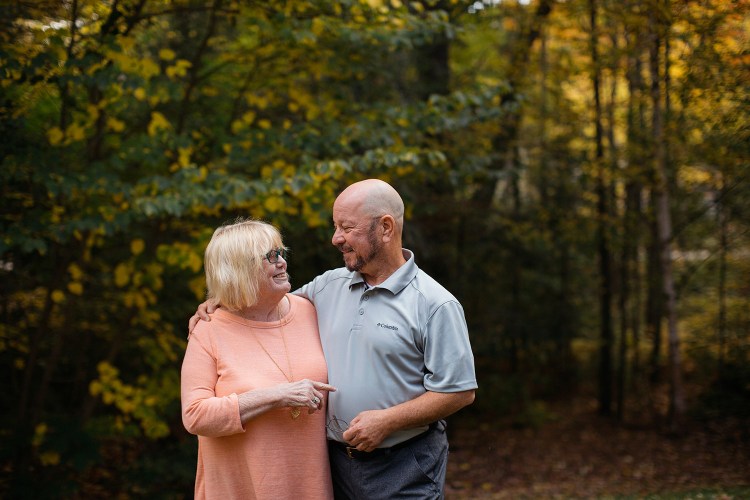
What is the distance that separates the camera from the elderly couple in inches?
100

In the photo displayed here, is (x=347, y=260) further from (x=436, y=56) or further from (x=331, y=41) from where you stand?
(x=436, y=56)

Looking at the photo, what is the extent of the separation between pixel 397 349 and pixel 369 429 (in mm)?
307

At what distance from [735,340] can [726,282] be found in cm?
131

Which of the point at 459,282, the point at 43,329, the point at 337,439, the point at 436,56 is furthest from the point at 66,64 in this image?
the point at 459,282

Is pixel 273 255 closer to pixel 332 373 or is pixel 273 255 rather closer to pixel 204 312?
pixel 204 312

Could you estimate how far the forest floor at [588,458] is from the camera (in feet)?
26.5

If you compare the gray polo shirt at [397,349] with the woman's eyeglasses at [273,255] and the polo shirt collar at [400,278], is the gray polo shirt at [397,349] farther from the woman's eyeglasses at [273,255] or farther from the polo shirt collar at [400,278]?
the woman's eyeglasses at [273,255]

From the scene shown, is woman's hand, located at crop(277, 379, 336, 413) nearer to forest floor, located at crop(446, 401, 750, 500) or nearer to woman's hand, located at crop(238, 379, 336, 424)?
woman's hand, located at crop(238, 379, 336, 424)

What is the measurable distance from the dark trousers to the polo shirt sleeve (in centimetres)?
30

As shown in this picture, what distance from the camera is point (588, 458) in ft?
32.1

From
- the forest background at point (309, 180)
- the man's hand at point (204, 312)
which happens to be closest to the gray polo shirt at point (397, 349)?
the man's hand at point (204, 312)

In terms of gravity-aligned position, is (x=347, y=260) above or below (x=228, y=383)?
above

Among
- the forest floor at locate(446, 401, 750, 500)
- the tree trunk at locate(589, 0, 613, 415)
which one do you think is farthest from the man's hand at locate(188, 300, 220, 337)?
the tree trunk at locate(589, 0, 613, 415)

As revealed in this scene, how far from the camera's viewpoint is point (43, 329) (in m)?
6.27
